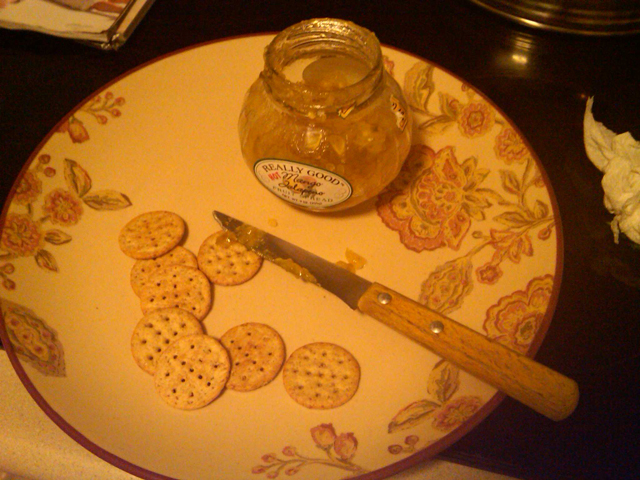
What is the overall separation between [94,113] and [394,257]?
76cm

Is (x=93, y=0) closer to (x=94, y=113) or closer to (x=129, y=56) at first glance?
(x=129, y=56)

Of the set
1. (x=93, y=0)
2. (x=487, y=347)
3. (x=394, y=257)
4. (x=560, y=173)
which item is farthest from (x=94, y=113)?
(x=560, y=173)

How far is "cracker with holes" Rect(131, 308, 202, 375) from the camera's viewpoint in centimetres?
91

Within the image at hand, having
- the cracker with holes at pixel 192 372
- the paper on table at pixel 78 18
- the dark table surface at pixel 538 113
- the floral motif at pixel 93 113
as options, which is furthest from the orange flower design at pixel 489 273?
the paper on table at pixel 78 18

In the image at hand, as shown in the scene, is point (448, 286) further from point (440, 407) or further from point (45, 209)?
point (45, 209)

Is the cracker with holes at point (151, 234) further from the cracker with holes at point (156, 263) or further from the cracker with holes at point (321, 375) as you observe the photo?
the cracker with holes at point (321, 375)

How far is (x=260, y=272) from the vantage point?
100cm

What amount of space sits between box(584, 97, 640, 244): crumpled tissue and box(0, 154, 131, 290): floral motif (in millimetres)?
1047

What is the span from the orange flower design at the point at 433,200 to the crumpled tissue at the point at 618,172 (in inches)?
10.8

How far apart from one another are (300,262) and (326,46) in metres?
0.43

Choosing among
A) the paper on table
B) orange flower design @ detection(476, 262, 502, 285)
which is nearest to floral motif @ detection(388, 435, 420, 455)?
orange flower design @ detection(476, 262, 502, 285)

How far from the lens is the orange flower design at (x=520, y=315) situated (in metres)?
0.89

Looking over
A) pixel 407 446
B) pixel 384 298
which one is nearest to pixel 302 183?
pixel 384 298

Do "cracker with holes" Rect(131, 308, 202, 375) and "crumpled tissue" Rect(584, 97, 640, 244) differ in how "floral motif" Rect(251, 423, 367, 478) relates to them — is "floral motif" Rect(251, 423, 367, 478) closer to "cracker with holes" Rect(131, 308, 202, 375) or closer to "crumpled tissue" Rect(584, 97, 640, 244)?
"cracker with holes" Rect(131, 308, 202, 375)
